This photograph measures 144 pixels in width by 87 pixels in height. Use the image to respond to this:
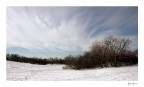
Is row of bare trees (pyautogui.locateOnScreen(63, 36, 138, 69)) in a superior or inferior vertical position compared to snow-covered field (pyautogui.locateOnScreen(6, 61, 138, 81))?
superior

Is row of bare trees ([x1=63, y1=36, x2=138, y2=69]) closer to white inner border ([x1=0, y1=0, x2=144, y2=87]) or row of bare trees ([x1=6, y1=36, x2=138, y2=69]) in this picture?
row of bare trees ([x1=6, y1=36, x2=138, y2=69])

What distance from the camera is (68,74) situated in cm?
375

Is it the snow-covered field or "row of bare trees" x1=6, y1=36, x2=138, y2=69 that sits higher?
"row of bare trees" x1=6, y1=36, x2=138, y2=69

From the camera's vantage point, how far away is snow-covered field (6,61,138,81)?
3.72 metres

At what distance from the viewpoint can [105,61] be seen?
12.4ft

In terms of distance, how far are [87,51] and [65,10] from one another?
0.49m

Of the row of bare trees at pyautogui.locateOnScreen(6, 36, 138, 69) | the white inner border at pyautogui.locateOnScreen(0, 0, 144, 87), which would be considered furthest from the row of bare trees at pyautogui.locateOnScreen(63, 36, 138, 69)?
the white inner border at pyautogui.locateOnScreen(0, 0, 144, 87)
